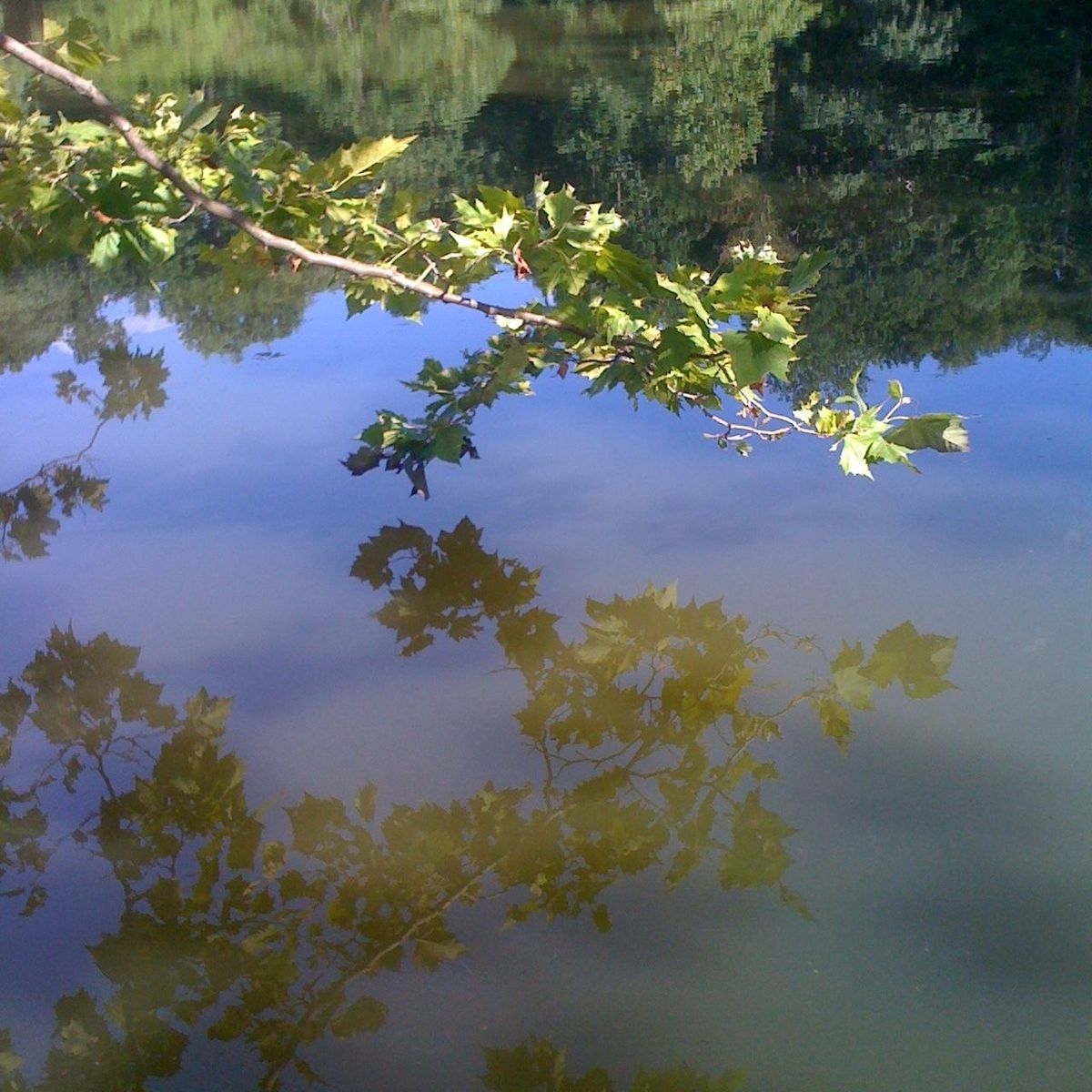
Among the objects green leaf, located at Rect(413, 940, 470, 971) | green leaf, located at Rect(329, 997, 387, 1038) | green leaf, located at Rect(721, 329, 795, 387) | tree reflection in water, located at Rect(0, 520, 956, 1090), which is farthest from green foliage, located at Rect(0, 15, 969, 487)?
green leaf, located at Rect(329, 997, 387, 1038)

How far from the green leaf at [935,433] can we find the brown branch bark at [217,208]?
0.72 meters

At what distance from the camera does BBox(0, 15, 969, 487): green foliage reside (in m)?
2.45

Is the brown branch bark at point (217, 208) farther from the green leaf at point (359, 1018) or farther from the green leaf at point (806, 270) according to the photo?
the green leaf at point (359, 1018)

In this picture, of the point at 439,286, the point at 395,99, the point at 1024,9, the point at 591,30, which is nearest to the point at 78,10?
the point at 591,30

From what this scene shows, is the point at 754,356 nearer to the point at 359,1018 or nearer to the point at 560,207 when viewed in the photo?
the point at 560,207

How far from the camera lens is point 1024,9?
14.5m

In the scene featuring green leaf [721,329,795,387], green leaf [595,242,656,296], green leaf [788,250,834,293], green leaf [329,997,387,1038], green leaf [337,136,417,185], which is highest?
green leaf [337,136,417,185]

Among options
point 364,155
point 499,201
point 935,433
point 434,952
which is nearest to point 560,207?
point 499,201

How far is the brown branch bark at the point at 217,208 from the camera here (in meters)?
2.32

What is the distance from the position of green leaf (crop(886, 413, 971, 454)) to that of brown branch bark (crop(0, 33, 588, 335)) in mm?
720

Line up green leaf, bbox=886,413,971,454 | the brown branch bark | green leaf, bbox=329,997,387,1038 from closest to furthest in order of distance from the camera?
green leaf, bbox=329,997,387,1038 → the brown branch bark → green leaf, bbox=886,413,971,454

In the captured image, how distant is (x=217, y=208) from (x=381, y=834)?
125 cm

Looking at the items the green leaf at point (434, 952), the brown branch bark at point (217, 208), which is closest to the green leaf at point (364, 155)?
the brown branch bark at point (217, 208)

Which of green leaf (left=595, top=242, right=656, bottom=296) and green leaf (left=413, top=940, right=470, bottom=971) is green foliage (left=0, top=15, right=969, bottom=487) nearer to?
green leaf (left=595, top=242, right=656, bottom=296)
